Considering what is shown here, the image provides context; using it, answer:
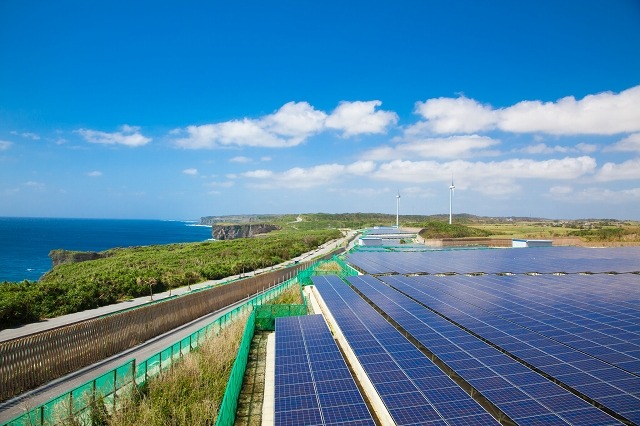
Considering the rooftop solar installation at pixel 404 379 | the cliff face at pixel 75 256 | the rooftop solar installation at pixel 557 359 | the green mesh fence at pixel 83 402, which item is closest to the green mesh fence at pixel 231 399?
the green mesh fence at pixel 83 402

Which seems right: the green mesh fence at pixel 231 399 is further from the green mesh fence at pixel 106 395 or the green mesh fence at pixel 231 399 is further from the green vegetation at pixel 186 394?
the green vegetation at pixel 186 394

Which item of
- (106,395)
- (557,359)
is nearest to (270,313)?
(106,395)

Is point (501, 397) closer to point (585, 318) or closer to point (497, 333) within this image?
point (497, 333)

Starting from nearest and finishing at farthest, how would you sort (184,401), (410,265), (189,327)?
(184,401) → (189,327) → (410,265)

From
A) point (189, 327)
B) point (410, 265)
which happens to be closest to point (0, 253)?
point (189, 327)

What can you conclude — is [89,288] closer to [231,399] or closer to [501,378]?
[231,399]

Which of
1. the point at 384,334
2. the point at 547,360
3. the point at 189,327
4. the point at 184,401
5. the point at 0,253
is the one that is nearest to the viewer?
the point at 547,360

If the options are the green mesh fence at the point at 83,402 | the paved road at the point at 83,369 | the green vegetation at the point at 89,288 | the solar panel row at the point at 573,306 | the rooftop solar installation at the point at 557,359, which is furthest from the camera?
the green vegetation at the point at 89,288
